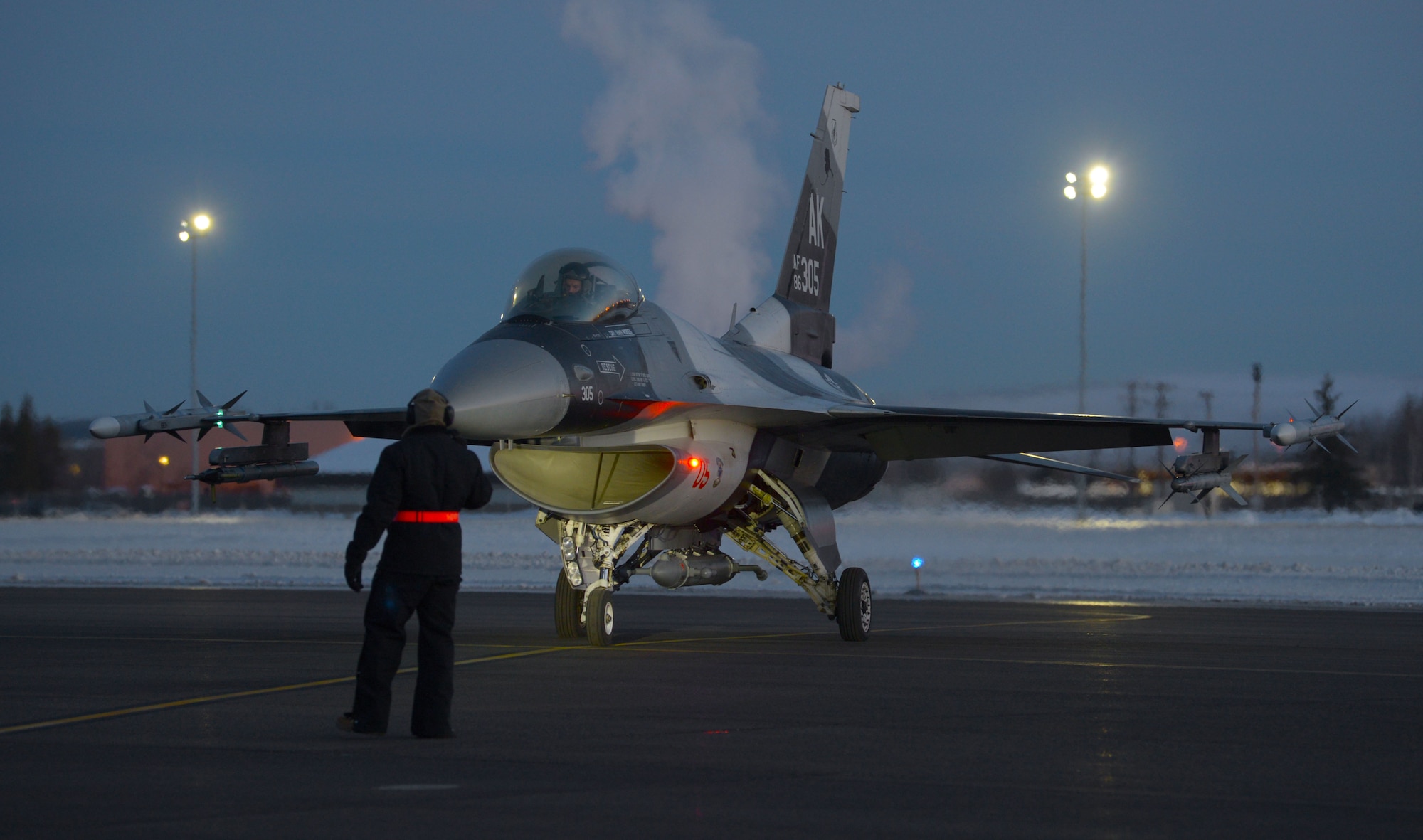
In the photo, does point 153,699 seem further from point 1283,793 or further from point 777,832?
point 1283,793

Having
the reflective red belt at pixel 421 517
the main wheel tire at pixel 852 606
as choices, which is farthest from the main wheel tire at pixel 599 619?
the reflective red belt at pixel 421 517

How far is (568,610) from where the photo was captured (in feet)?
47.0

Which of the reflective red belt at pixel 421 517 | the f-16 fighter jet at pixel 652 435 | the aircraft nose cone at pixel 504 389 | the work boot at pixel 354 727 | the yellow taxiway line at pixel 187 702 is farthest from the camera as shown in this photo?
the f-16 fighter jet at pixel 652 435

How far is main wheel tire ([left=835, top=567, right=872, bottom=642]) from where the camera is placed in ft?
47.5

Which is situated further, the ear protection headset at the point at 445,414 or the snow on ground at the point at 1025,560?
the snow on ground at the point at 1025,560

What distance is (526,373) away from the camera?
11922 millimetres

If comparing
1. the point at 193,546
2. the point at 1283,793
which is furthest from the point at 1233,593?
the point at 193,546

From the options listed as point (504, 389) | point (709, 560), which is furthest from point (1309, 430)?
point (504, 389)

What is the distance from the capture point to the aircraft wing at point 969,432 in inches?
587

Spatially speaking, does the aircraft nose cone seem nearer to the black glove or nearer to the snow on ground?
Result: the black glove

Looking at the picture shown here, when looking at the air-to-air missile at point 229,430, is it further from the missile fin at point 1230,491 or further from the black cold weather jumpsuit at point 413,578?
the missile fin at point 1230,491

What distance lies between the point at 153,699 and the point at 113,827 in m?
4.01

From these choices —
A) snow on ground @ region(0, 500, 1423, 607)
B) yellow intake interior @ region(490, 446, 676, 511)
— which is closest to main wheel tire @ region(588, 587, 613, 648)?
yellow intake interior @ region(490, 446, 676, 511)

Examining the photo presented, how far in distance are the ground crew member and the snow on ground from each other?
16.0m
